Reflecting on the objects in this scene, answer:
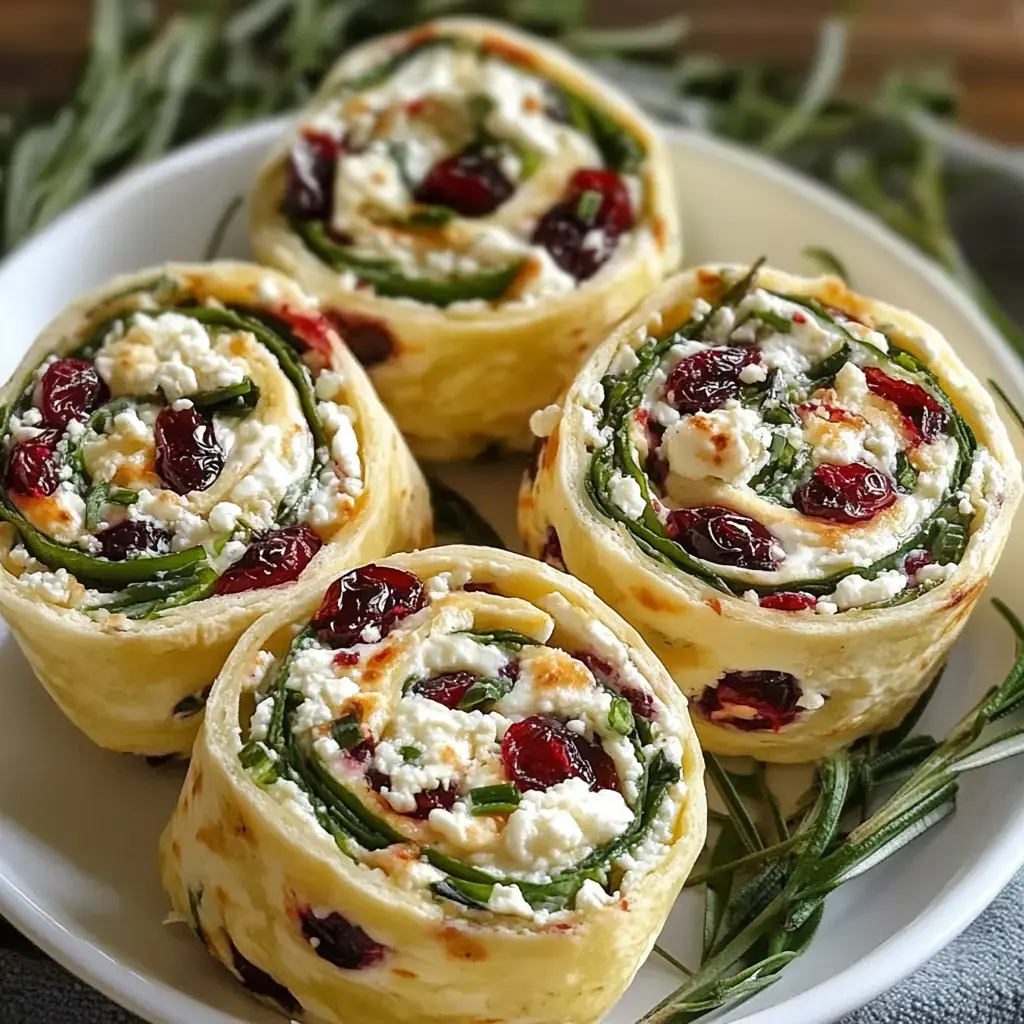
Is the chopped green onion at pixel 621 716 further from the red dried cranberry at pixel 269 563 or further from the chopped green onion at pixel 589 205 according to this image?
the chopped green onion at pixel 589 205

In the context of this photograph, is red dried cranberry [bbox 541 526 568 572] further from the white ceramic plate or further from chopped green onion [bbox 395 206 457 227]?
chopped green onion [bbox 395 206 457 227]

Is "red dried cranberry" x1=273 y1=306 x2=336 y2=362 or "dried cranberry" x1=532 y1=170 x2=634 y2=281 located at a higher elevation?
"red dried cranberry" x1=273 y1=306 x2=336 y2=362

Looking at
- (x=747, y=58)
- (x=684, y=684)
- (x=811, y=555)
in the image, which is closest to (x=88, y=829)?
(x=684, y=684)

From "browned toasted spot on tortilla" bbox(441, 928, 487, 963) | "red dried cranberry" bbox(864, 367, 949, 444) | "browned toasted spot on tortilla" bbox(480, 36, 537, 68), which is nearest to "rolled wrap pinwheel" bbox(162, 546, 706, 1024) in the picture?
"browned toasted spot on tortilla" bbox(441, 928, 487, 963)

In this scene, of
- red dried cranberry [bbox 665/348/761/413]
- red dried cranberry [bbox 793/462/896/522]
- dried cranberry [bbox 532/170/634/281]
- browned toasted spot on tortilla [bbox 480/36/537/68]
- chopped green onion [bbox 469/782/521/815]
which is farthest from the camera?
browned toasted spot on tortilla [bbox 480/36/537/68]

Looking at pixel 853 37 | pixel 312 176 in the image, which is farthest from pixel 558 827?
pixel 853 37

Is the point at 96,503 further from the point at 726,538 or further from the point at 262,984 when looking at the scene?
the point at 726,538
